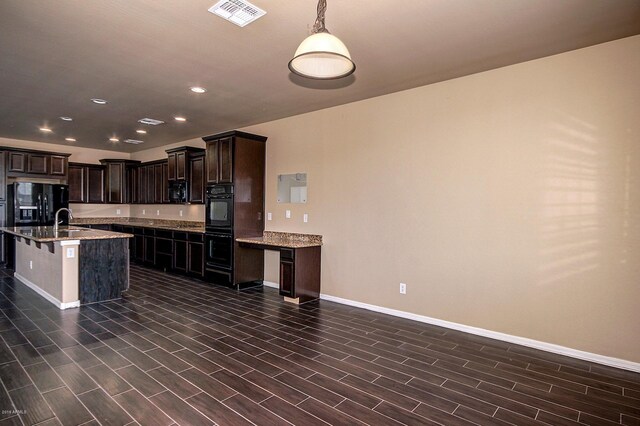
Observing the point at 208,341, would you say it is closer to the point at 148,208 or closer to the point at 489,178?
the point at 489,178

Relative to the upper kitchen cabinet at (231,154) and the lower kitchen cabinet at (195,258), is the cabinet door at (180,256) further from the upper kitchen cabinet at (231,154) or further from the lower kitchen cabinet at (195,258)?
the upper kitchen cabinet at (231,154)

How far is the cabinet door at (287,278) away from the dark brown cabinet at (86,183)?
6198mm

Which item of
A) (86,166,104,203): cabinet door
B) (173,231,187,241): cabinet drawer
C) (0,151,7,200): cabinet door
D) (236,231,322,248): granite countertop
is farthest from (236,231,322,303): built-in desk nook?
(0,151,7,200): cabinet door

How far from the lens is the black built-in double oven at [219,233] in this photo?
5609mm

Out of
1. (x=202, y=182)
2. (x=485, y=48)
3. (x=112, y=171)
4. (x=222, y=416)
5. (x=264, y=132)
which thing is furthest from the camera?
(x=112, y=171)

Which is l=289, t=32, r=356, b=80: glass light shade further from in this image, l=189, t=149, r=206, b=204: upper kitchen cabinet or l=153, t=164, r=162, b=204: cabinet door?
l=153, t=164, r=162, b=204: cabinet door

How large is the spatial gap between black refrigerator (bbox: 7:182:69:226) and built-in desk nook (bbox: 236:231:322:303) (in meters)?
5.01

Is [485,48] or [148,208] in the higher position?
[485,48]

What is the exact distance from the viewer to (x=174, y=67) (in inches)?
143

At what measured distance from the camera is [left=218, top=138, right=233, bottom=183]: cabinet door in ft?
18.3

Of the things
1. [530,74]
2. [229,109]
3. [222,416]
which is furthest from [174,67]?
[530,74]

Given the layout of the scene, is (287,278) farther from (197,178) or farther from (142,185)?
(142,185)

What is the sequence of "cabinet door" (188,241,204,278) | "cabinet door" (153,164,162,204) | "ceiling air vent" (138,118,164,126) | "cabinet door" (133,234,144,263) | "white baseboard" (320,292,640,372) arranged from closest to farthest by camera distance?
1. "white baseboard" (320,292,640,372)
2. "ceiling air vent" (138,118,164,126)
3. "cabinet door" (188,241,204,278)
4. "cabinet door" (133,234,144,263)
5. "cabinet door" (153,164,162,204)

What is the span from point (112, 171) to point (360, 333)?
7.71 meters
